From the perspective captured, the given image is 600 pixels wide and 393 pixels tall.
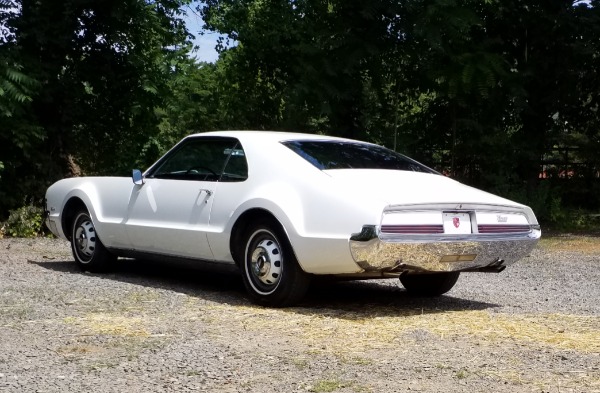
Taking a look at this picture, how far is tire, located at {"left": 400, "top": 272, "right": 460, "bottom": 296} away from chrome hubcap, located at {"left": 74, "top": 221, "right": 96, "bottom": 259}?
10.9 feet

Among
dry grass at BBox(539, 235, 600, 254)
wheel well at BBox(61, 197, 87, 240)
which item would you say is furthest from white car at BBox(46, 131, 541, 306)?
dry grass at BBox(539, 235, 600, 254)

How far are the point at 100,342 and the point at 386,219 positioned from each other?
2250 mm

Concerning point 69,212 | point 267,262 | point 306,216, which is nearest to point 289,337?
point 306,216

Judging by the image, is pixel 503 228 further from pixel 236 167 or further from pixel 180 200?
pixel 180 200

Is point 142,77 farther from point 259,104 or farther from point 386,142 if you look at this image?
point 386,142

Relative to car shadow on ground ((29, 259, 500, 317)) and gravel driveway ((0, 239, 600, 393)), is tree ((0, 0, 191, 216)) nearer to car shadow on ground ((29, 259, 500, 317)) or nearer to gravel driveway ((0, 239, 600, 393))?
car shadow on ground ((29, 259, 500, 317))

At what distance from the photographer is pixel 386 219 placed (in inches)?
284

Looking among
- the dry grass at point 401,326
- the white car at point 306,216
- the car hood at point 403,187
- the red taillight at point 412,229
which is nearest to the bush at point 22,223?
the white car at point 306,216

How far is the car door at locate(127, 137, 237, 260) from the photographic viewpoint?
8.62m

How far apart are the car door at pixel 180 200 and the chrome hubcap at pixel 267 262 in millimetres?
669

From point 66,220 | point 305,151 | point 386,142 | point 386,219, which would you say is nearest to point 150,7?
point 386,142

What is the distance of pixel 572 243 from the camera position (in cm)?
1570

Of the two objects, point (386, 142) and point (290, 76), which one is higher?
point (290, 76)

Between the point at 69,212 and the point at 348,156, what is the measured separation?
11.6ft
